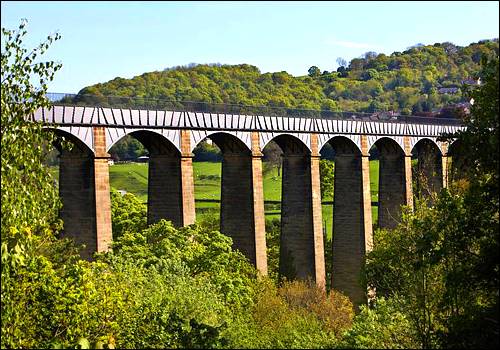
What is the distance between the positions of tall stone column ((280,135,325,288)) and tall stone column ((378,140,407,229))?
11.7 meters

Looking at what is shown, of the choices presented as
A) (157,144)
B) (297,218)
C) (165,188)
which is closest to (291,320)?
(165,188)

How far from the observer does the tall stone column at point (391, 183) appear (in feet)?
212

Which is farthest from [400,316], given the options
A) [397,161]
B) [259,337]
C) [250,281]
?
[397,161]

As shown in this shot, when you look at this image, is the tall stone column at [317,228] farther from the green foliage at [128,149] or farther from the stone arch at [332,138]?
the green foliage at [128,149]

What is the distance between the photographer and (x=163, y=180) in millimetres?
44344

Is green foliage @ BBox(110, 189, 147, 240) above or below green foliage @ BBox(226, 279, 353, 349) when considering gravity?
above

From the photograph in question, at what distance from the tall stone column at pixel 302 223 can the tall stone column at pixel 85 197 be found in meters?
17.3

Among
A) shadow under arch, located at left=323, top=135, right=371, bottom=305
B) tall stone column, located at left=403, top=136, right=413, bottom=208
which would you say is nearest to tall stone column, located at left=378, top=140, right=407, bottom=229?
tall stone column, located at left=403, top=136, right=413, bottom=208

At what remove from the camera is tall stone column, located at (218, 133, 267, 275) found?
161 feet

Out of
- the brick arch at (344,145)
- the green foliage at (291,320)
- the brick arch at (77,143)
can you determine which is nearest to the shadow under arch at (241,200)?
the green foliage at (291,320)

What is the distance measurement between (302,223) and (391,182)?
44.0 feet

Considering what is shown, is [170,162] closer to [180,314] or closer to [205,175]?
[180,314]

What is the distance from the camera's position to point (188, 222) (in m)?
44.2

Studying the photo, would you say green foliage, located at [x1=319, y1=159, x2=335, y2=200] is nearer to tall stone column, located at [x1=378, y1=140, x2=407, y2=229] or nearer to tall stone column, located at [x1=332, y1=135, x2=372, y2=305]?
tall stone column, located at [x1=378, y1=140, x2=407, y2=229]
